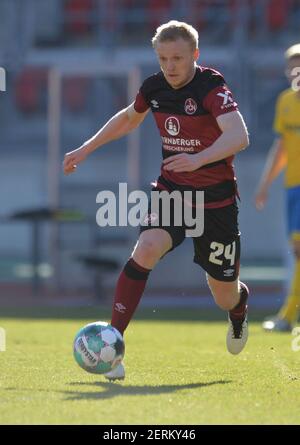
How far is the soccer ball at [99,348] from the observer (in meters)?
6.62

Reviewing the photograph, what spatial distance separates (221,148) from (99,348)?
1.31 m

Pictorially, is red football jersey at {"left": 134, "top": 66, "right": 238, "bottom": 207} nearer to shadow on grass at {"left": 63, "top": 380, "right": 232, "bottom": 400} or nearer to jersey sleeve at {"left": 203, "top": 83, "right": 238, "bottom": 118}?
jersey sleeve at {"left": 203, "top": 83, "right": 238, "bottom": 118}

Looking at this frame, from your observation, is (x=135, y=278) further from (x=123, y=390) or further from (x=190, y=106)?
(x=190, y=106)

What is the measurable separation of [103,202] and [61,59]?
7.81m

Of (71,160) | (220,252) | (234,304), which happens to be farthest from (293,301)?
(71,160)

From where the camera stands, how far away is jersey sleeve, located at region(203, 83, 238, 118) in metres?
6.82

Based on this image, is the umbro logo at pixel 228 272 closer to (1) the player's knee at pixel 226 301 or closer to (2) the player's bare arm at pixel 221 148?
(1) the player's knee at pixel 226 301

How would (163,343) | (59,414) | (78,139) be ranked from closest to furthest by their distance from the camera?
(59,414)
(163,343)
(78,139)

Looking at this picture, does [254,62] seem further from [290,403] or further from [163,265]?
[290,403]

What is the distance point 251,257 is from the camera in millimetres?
22672

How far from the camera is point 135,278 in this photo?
6.99 meters
